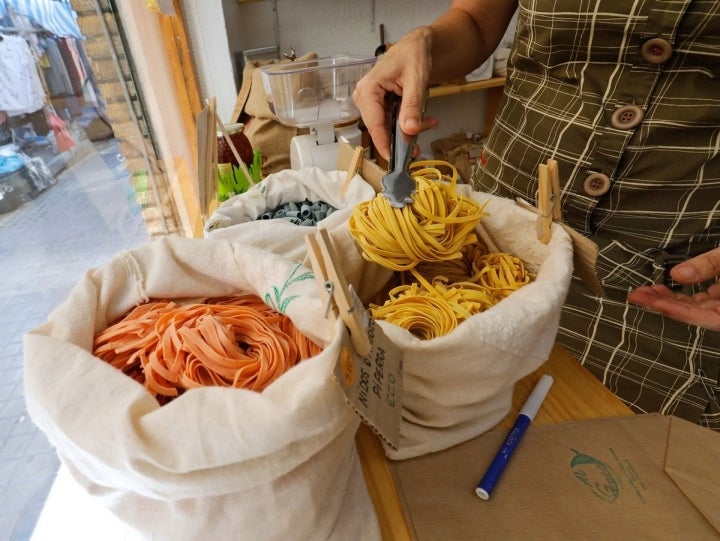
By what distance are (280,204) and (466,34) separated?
41cm

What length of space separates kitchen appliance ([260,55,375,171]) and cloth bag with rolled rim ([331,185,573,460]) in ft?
1.68

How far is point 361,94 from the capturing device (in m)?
0.56

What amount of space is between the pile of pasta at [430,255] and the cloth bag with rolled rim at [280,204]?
80mm

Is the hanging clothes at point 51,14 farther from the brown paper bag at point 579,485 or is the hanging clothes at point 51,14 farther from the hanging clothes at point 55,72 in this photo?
the brown paper bag at point 579,485

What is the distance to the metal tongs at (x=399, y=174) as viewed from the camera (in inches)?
17.3

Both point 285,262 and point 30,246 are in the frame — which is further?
point 30,246

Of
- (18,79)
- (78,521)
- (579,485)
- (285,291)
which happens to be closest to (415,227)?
(285,291)

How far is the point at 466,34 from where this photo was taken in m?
0.68

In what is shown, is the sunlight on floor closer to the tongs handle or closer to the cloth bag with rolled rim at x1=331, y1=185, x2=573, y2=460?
the cloth bag with rolled rim at x1=331, y1=185, x2=573, y2=460

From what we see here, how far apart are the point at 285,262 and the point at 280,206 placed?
1.04 ft

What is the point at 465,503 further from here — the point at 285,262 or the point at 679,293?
the point at 679,293

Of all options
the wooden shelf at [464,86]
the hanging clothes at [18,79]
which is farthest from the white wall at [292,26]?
the hanging clothes at [18,79]

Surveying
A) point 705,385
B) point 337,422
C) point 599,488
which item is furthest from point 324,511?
point 705,385

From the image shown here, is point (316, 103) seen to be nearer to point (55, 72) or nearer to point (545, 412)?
point (55, 72)
